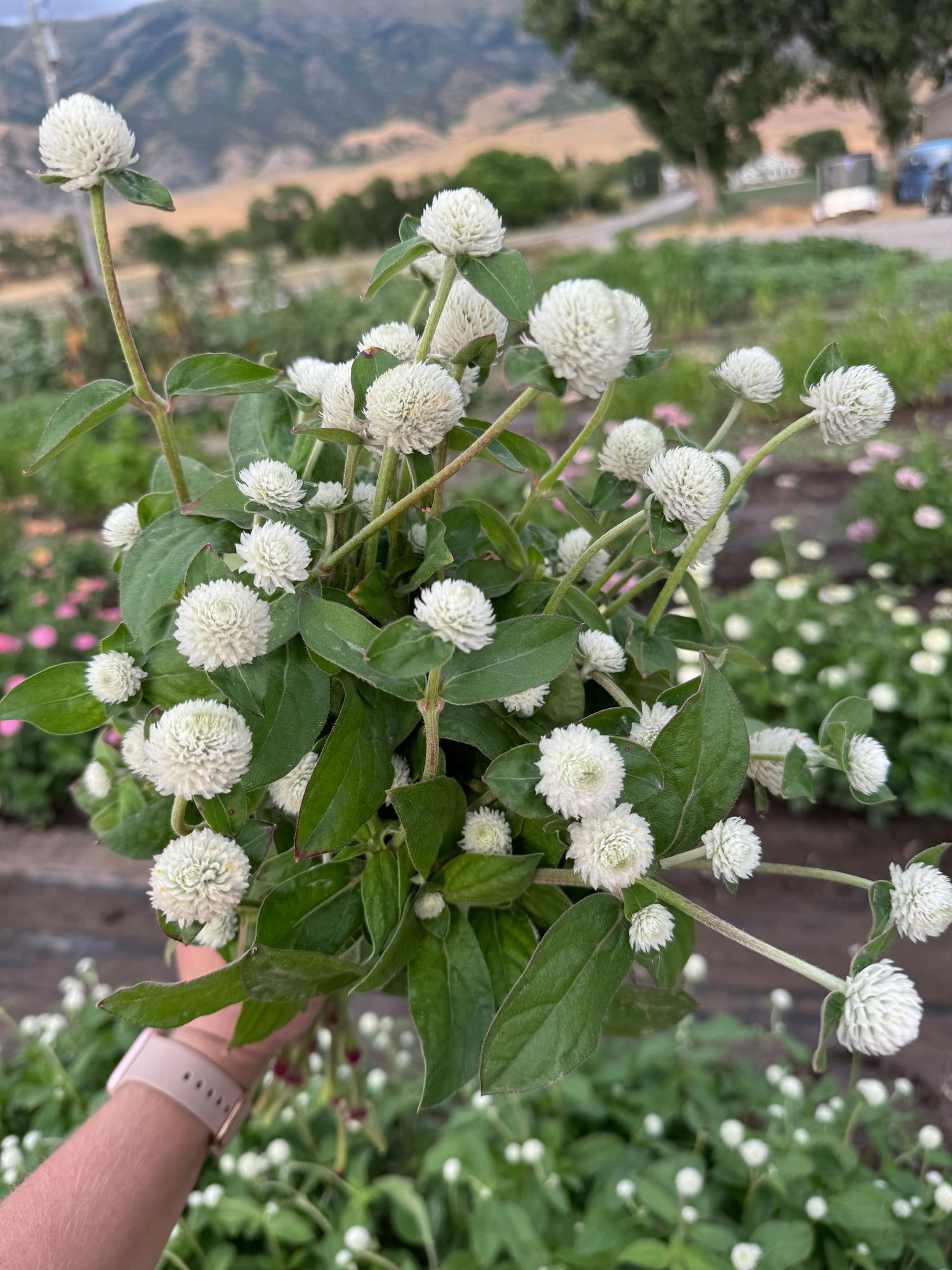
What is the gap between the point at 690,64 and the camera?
5078 mm

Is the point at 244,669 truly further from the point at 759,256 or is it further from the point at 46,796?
the point at 759,256

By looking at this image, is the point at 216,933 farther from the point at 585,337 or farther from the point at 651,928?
the point at 585,337

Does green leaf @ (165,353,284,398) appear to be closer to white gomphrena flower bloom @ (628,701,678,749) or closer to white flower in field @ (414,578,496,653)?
white flower in field @ (414,578,496,653)

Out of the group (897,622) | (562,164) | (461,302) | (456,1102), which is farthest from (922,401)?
(562,164)

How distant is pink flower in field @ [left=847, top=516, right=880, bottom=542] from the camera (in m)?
1.93

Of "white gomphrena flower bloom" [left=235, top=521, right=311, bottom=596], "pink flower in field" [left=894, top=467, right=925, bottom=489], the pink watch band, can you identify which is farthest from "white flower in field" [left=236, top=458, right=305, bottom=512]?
"pink flower in field" [left=894, top=467, right=925, bottom=489]

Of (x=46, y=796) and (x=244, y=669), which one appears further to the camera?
(x=46, y=796)

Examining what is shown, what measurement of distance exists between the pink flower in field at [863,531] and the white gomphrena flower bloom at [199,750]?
1889 mm

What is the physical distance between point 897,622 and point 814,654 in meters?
0.16

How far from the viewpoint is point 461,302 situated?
1.32 feet

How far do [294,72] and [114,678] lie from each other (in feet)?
25.2

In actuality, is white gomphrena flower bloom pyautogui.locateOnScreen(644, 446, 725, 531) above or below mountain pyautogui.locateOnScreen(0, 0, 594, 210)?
below

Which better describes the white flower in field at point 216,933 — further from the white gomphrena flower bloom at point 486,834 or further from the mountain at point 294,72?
the mountain at point 294,72

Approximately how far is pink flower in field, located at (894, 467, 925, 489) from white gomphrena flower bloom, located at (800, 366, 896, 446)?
1.66 meters
